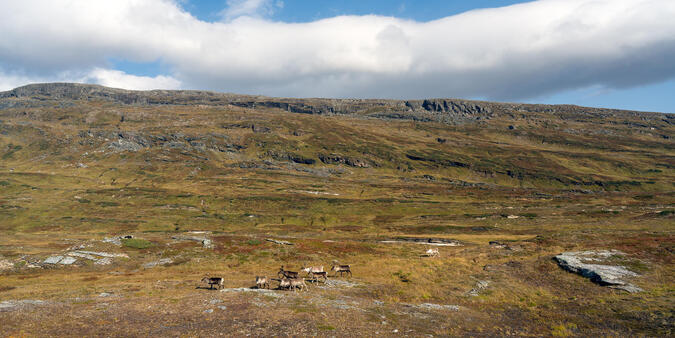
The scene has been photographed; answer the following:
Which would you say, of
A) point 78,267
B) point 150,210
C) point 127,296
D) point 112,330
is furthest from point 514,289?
point 150,210

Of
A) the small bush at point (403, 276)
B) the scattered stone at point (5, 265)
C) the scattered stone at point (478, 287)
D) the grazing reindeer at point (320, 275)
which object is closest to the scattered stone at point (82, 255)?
the scattered stone at point (5, 265)

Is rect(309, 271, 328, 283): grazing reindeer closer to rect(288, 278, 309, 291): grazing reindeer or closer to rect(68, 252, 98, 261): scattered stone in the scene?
rect(288, 278, 309, 291): grazing reindeer

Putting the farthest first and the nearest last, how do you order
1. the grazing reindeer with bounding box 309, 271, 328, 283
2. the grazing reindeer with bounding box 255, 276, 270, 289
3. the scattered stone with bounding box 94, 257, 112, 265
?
1. the scattered stone with bounding box 94, 257, 112, 265
2. the grazing reindeer with bounding box 309, 271, 328, 283
3. the grazing reindeer with bounding box 255, 276, 270, 289

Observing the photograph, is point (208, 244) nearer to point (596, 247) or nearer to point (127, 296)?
point (127, 296)

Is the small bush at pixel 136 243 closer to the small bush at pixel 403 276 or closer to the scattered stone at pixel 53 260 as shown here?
the scattered stone at pixel 53 260

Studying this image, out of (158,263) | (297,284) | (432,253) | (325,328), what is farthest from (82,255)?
(432,253)

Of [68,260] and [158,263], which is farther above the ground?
[68,260]

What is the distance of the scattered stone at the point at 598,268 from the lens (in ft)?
124

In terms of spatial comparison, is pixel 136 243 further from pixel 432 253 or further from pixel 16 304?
pixel 432 253

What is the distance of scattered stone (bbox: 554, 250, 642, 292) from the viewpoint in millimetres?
37666

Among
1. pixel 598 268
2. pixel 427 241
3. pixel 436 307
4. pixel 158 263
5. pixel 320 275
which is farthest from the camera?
pixel 427 241

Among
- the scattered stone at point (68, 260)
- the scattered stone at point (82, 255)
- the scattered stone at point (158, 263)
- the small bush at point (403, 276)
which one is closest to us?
the small bush at point (403, 276)

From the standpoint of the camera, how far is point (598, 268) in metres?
41.8

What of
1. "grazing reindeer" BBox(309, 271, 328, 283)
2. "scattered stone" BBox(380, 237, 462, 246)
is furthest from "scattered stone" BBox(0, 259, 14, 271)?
"scattered stone" BBox(380, 237, 462, 246)
